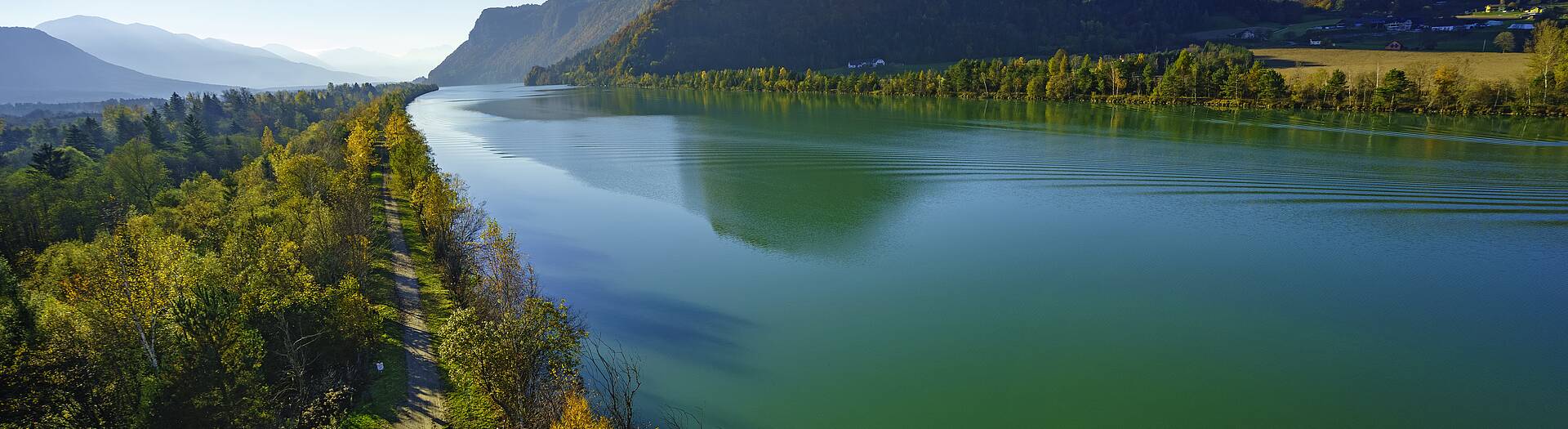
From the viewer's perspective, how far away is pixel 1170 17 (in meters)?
182

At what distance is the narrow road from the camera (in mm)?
12969

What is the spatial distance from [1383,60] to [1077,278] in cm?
9820

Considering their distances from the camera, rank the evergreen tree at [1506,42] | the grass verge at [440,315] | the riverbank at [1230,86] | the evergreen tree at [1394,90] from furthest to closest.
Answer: the evergreen tree at [1506,42] → the evergreen tree at [1394,90] → the riverbank at [1230,86] → the grass verge at [440,315]

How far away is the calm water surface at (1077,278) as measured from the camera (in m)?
14.5

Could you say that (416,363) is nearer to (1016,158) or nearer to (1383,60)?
(1016,158)

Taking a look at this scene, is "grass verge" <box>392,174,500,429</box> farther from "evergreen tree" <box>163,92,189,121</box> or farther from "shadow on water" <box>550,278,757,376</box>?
"evergreen tree" <box>163,92,189,121</box>

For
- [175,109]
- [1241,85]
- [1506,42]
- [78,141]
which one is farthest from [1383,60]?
[175,109]

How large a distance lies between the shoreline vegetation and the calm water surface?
1388 cm

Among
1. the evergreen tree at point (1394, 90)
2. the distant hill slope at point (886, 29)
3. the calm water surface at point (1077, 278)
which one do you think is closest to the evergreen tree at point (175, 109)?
the calm water surface at point (1077, 278)

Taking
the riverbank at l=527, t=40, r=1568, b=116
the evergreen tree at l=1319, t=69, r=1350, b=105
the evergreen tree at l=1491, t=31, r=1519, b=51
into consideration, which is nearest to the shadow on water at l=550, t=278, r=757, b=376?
the riverbank at l=527, t=40, r=1568, b=116

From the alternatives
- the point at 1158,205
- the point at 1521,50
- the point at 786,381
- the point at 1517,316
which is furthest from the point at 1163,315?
the point at 1521,50

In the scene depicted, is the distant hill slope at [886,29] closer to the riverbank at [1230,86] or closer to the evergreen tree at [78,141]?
the riverbank at [1230,86]

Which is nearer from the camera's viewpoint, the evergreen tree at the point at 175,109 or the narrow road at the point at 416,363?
the narrow road at the point at 416,363

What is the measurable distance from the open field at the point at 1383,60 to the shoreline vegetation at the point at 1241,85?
299cm
